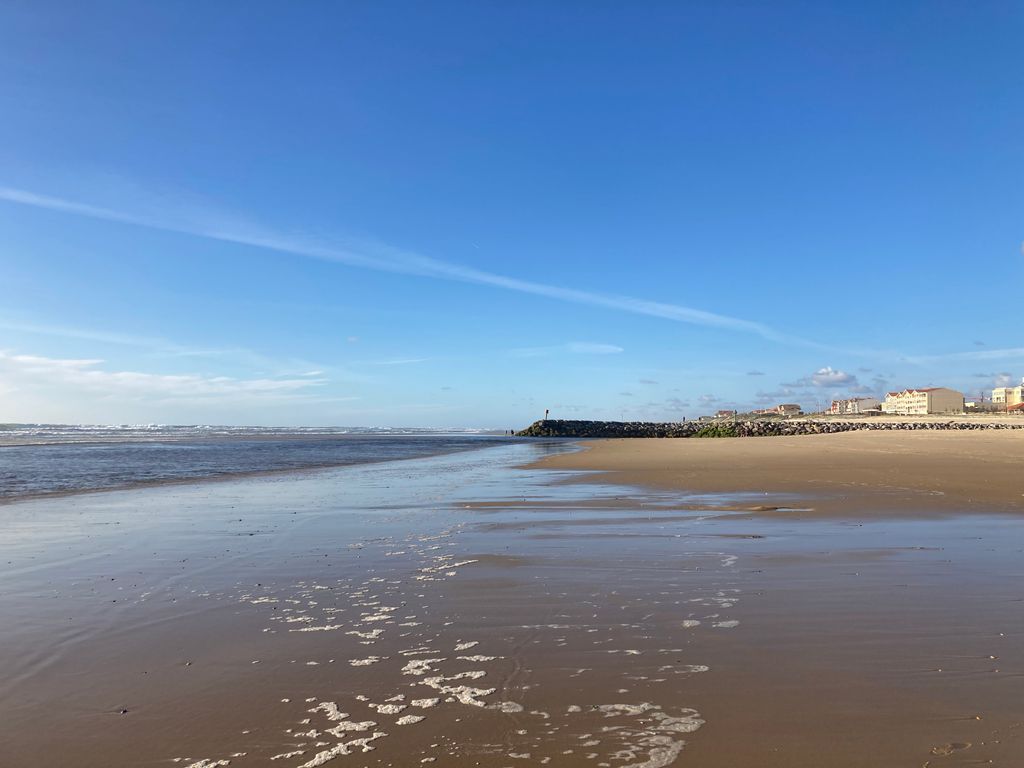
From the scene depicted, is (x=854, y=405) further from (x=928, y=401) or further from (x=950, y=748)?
(x=950, y=748)

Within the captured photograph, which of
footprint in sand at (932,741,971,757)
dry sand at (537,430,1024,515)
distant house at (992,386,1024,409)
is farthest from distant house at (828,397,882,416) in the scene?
footprint in sand at (932,741,971,757)

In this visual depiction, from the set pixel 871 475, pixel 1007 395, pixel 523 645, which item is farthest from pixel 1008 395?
pixel 523 645

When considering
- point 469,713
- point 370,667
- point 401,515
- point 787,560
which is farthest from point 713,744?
point 401,515

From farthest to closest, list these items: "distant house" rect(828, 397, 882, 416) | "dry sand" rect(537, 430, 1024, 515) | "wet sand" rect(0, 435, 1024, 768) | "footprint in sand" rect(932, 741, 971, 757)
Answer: "distant house" rect(828, 397, 882, 416), "dry sand" rect(537, 430, 1024, 515), "wet sand" rect(0, 435, 1024, 768), "footprint in sand" rect(932, 741, 971, 757)

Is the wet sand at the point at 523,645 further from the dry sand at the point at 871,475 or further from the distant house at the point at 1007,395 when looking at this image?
the distant house at the point at 1007,395

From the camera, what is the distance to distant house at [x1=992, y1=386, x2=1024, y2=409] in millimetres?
117950

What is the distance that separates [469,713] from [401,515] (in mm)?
8254

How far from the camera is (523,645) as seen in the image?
4512mm

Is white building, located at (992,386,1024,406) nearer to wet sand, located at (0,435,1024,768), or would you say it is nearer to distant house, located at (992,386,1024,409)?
distant house, located at (992,386,1024,409)

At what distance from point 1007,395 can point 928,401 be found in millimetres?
35250

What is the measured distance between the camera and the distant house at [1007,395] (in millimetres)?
117950

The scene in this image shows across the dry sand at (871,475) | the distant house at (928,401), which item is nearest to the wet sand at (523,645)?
the dry sand at (871,475)

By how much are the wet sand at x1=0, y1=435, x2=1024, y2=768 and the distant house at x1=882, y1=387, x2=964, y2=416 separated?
11143 centimetres

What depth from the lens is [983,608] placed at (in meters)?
5.07
